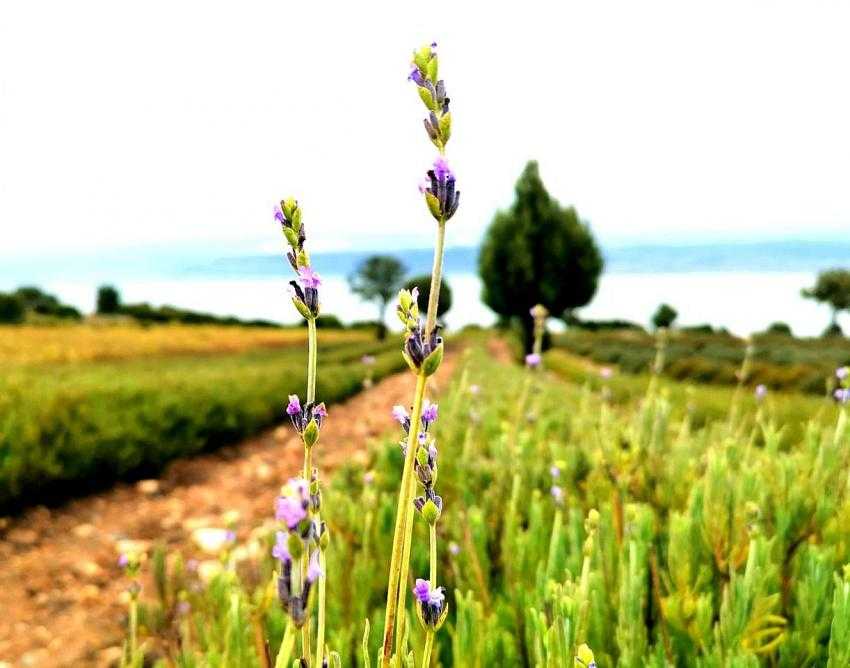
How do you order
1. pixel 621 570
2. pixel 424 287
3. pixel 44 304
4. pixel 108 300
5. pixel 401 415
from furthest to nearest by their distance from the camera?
pixel 44 304 → pixel 108 300 → pixel 424 287 → pixel 621 570 → pixel 401 415

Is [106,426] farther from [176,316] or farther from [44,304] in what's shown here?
[44,304]

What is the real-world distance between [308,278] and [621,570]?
1134 mm

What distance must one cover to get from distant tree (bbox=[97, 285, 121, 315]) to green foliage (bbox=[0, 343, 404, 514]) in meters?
43.1

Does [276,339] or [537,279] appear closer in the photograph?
[537,279]

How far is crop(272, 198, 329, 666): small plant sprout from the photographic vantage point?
0.60 meters

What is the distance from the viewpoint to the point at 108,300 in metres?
48.0

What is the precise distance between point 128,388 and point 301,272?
24.8 ft

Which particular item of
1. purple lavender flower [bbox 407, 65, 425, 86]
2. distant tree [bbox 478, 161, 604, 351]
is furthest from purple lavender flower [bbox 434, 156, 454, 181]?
distant tree [bbox 478, 161, 604, 351]

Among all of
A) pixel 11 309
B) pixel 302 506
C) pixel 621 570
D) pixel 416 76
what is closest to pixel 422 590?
pixel 302 506

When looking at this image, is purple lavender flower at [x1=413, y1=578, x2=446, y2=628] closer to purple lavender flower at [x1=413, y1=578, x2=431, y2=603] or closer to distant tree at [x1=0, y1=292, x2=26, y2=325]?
purple lavender flower at [x1=413, y1=578, x2=431, y2=603]

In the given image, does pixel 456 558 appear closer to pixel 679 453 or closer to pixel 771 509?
pixel 771 509

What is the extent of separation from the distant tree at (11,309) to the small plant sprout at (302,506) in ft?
148

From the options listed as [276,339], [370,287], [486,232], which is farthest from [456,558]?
[370,287]

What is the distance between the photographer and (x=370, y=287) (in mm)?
54250
